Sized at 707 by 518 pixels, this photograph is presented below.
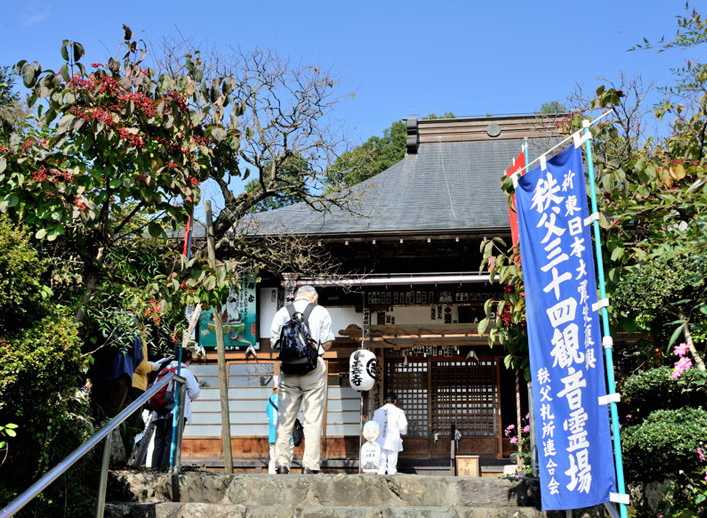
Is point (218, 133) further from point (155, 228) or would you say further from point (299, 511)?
point (299, 511)

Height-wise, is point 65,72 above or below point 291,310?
above

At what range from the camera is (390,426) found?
10.7m

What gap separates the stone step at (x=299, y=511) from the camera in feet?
16.5

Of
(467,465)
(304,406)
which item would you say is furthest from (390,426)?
(304,406)

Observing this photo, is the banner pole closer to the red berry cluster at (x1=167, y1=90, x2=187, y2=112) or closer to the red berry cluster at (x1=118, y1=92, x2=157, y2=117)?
the red berry cluster at (x1=167, y1=90, x2=187, y2=112)

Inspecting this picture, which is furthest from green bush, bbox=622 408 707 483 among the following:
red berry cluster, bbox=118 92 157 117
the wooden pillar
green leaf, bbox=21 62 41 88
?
the wooden pillar

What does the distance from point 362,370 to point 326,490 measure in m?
5.14

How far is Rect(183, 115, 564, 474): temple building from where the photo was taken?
37.2 ft

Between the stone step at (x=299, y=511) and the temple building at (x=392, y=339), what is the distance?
5.85 metres

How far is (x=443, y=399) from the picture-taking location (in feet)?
40.0

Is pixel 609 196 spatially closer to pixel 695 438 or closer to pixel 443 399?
pixel 695 438

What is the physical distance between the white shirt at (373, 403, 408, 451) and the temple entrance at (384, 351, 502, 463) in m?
1.34

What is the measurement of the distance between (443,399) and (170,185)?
7707 millimetres

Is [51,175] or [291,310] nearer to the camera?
[51,175]
